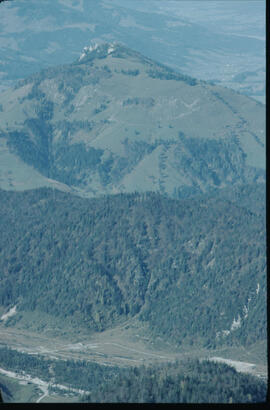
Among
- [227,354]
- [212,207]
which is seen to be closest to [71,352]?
[227,354]

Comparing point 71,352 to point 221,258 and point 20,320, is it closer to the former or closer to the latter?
point 20,320
